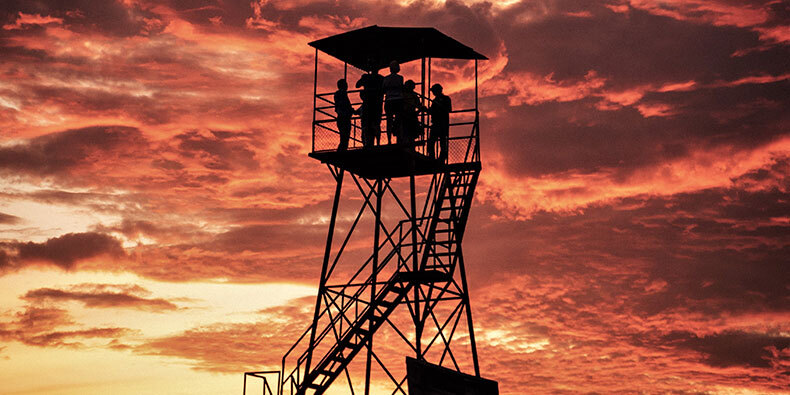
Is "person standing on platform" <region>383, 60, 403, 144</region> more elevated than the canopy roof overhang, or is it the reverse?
the canopy roof overhang

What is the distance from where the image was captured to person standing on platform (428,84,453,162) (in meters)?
37.3

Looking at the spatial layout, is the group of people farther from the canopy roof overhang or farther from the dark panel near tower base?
the dark panel near tower base

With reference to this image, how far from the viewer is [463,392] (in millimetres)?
32781

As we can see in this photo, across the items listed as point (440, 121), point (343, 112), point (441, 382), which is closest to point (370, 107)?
point (343, 112)

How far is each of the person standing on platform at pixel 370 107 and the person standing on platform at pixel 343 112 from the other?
0.43 metres

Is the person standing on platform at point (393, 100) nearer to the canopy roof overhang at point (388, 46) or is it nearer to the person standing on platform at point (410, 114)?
the person standing on platform at point (410, 114)

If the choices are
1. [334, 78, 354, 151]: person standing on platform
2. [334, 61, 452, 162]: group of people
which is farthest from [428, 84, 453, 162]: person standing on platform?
[334, 78, 354, 151]: person standing on platform

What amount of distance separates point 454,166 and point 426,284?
403 centimetres

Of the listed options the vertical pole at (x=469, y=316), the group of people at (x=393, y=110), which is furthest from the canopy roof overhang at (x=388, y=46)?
the vertical pole at (x=469, y=316)

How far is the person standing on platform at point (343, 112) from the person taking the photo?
36781mm

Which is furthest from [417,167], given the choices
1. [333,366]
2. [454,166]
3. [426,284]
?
[333,366]

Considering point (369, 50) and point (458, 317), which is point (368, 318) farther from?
point (369, 50)

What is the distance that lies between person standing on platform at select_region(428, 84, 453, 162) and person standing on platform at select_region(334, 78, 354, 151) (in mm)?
2645

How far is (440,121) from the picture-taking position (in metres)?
37.4
